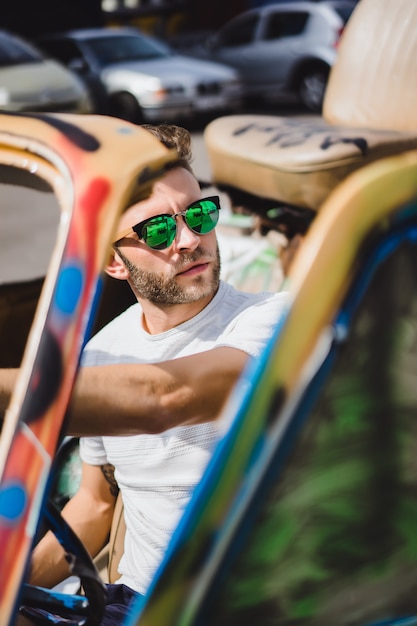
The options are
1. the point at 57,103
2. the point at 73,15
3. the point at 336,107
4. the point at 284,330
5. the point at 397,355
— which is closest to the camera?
the point at 284,330

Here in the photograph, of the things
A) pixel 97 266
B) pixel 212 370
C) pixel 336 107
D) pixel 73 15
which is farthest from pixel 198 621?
pixel 73 15

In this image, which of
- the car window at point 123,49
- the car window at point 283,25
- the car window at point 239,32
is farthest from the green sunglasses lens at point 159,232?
the car window at point 239,32

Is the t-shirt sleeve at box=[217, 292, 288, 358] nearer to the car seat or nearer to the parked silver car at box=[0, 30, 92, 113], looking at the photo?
the car seat

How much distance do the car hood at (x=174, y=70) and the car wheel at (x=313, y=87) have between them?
5.21ft

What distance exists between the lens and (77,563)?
3.58 feet

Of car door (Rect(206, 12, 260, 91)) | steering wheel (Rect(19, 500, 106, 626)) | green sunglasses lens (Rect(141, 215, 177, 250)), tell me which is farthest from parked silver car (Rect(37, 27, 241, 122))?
steering wheel (Rect(19, 500, 106, 626))

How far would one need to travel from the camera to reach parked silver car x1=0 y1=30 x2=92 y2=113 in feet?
20.6

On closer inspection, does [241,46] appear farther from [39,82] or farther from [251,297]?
[251,297]

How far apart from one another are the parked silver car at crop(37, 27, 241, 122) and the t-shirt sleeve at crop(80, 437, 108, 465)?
628 centimetres

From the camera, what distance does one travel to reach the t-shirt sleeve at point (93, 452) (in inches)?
63.0

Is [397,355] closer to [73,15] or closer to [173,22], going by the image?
[73,15]

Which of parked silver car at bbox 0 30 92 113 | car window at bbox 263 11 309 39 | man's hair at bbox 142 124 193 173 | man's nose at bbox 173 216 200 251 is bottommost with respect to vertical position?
car window at bbox 263 11 309 39

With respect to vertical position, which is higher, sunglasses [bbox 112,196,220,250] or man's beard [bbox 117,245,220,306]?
sunglasses [bbox 112,196,220,250]

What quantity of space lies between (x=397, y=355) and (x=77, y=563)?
0.49 metres
